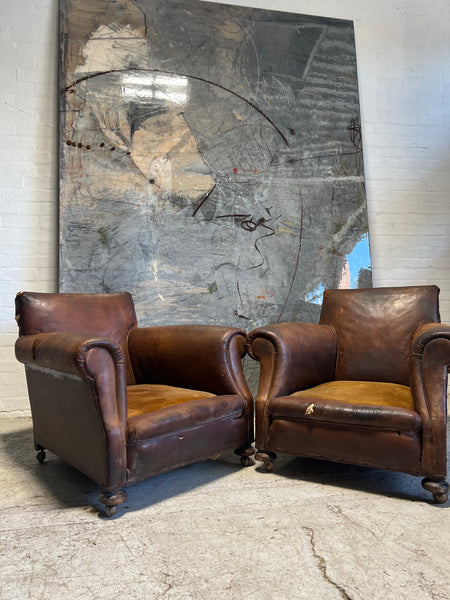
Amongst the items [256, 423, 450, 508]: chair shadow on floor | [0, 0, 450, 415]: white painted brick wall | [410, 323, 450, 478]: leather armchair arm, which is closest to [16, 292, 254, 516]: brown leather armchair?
[256, 423, 450, 508]: chair shadow on floor

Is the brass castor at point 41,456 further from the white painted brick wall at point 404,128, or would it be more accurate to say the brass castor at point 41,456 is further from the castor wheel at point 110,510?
the white painted brick wall at point 404,128

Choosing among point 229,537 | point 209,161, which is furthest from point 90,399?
point 209,161

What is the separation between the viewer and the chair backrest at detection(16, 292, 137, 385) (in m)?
2.22

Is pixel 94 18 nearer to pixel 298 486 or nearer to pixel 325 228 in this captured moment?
pixel 325 228

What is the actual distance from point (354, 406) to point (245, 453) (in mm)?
597

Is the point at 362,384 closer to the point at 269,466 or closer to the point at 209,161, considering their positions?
the point at 269,466

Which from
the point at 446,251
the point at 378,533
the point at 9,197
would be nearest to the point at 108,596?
the point at 378,533

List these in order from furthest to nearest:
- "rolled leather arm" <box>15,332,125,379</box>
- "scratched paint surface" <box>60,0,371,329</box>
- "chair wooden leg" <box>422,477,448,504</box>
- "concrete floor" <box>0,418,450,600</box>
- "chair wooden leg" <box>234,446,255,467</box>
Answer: "scratched paint surface" <box>60,0,371,329</box>, "chair wooden leg" <box>234,446,255,467</box>, "chair wooden leg" <box>422,477,448,504</box>, "rolled leather arm" <box>15,332,125,379</box>, "concrete floor" <box>0,418,450,600</box>

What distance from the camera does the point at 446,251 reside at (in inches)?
147

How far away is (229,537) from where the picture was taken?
1579 millimetres

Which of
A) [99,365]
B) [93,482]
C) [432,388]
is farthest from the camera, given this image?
[93,482]

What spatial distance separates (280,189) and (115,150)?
1129 mm

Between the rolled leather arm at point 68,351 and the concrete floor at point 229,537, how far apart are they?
517 mm

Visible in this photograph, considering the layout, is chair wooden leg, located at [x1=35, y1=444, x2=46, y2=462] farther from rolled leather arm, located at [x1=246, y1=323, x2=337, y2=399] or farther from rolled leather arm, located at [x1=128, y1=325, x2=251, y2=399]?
rolled leather arm, located at [x1=246, y1=323, x2=337, y2=399]
